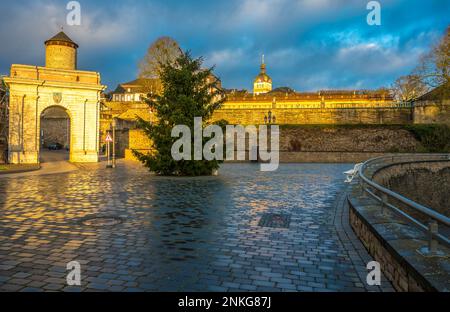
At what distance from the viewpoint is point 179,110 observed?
1984cm

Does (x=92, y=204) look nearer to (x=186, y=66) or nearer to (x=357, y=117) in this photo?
(x=186, y=66)

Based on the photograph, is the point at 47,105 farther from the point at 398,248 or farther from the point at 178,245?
the point at 398,248

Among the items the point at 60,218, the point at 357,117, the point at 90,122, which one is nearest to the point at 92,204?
the point at 60,218

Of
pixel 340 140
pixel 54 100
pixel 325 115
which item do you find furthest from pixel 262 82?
pixel 54 100

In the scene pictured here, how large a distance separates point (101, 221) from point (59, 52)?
1321 inches

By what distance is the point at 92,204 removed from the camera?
35.3 feet

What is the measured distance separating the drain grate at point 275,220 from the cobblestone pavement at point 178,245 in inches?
6.0

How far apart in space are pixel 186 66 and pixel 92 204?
11.9 m

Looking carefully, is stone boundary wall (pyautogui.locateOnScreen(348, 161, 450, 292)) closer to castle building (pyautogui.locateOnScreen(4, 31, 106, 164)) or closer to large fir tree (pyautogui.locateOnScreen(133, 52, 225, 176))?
large fir tree (pyautogui.locateOnScreen(133, 52, 225, 176))

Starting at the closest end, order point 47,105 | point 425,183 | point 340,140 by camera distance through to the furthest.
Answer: point 425,183
point 47,105
point 340,140

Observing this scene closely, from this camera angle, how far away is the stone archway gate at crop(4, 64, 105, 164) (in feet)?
99.6

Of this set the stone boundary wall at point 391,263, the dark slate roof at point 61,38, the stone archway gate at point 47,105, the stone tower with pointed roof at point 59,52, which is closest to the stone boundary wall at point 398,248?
the stone boundary wall at point 391,263

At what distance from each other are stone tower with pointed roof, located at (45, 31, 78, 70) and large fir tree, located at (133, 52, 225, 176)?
20.4 meters

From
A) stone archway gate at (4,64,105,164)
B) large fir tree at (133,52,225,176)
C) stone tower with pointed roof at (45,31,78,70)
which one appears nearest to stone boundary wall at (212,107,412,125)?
stone tower with pointed roof at (45,31,78,70)
